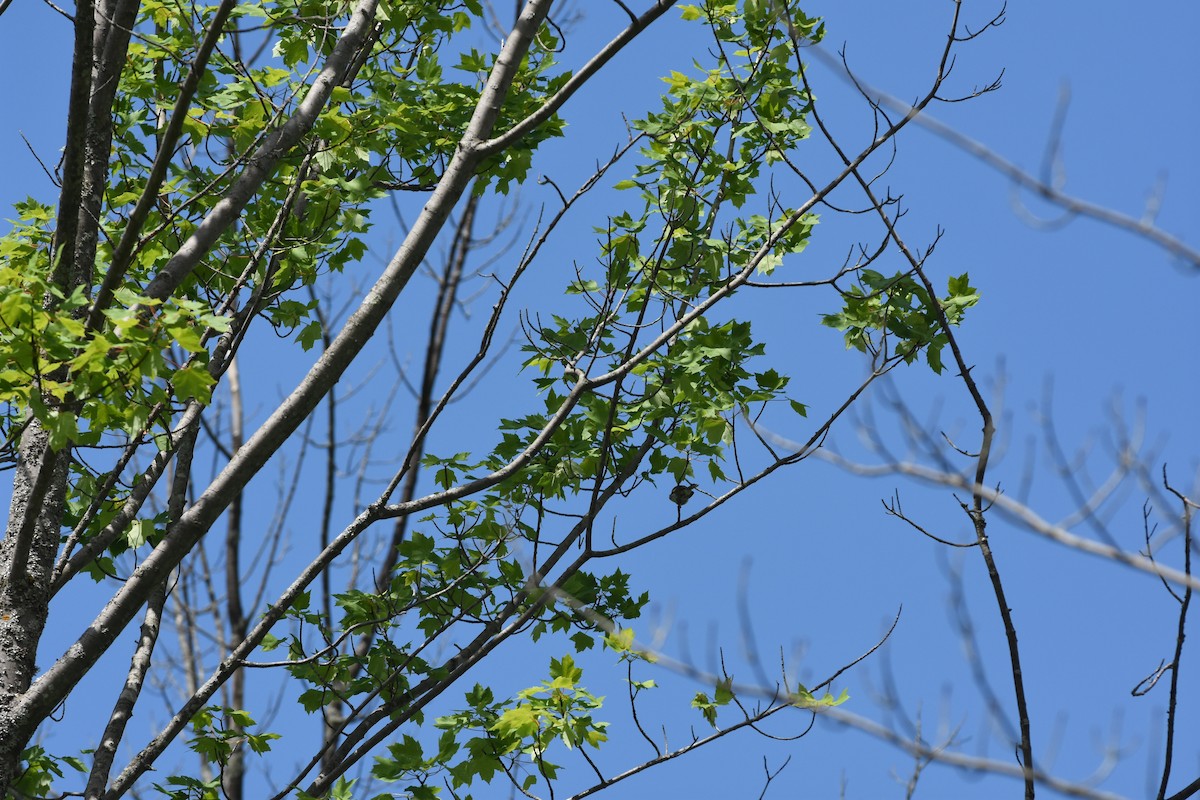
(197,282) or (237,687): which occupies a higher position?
(237,687)

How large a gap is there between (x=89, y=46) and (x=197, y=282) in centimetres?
133

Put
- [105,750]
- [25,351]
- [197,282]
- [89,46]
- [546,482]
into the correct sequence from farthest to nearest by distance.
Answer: [197,282] < [546,482] < [105,750] < [89,46] < [25,351]

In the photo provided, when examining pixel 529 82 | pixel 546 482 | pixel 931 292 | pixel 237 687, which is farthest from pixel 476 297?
pixel 931 292

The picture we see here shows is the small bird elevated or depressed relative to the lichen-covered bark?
elevated

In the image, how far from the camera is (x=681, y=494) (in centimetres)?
491

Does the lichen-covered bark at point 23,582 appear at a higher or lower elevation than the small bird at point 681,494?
lower

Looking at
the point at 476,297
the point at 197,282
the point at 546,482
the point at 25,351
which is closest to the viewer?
the point at 25,351

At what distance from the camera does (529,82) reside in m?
5.26

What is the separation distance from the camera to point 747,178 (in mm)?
5371

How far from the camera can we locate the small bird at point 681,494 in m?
4.89

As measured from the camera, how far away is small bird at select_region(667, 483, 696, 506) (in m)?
4.89

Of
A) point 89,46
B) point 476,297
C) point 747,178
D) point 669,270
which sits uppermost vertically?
point 476,297

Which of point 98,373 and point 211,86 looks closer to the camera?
point 98,373

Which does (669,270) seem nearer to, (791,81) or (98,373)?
(791,81)
